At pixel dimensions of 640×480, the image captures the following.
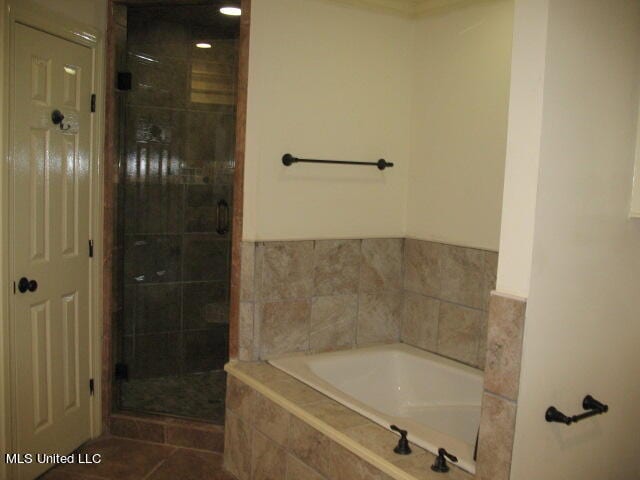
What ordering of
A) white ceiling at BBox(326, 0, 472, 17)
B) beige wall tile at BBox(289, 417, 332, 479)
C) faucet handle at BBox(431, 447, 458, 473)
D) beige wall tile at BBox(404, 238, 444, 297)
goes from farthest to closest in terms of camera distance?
beige wall tile at BBox(404, 238, 444, 297)
white ceiling at BBox(326, 0, 472, 17)
beige wall tile at BBox(289, 417, 332, 479)
faucet handle at BBox(431, 447, 458, 473)

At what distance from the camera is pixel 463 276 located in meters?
2.89

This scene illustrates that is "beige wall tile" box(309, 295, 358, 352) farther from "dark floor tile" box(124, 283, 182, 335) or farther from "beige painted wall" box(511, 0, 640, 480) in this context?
"beige painted wall" box(511, 0, 640, 480)

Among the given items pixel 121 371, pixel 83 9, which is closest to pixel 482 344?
pixel 121 371

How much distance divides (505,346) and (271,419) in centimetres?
124

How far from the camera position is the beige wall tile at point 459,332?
286 centimetres

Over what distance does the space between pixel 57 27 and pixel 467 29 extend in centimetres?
188

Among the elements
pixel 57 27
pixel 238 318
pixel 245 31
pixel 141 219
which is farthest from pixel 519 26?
pixel 141 219

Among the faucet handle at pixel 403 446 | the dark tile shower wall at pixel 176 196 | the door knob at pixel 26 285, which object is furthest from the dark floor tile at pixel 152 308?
the faucet handle at pixel 403 446

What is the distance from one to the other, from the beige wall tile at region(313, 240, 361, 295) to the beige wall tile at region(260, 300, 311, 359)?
14 centimetres

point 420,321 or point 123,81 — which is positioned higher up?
point 123,81

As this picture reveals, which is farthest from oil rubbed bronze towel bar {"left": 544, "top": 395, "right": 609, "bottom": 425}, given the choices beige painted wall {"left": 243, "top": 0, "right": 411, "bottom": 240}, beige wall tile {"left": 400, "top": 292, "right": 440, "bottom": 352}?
beige painted wall {"left": 243, "top": 0, "right": 411, "bottom": 240}

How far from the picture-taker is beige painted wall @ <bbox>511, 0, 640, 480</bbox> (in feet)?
5.37

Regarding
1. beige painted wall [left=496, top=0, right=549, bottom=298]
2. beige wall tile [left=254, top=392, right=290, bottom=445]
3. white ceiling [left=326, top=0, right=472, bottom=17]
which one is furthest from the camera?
white ceiling [left=326, top=0, right=472, bottom=17]

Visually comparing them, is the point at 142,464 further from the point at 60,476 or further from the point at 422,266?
the point at 422,266
